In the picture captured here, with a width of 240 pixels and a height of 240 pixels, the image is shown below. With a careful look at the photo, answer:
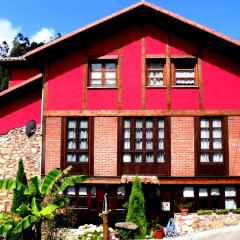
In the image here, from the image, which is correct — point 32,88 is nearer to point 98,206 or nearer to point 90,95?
point 90,95

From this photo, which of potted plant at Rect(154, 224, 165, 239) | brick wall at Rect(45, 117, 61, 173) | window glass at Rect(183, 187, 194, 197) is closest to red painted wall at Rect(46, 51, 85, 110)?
brick wall at Rect(45, 117, 61, 173)

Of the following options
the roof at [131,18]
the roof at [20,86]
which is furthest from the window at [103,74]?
the roof at [20,86]

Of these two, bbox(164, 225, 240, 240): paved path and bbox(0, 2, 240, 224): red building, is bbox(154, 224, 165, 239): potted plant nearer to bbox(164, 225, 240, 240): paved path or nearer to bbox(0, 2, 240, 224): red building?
bbox(0, 2, 240, 224): red building

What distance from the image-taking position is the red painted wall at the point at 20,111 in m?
21.7

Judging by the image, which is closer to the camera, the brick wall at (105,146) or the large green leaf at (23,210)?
the large green leaf at (23,210)

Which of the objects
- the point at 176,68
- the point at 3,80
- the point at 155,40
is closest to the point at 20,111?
the point at 155,40

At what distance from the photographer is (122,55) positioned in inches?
824

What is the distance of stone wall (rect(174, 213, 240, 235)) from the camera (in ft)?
62.1

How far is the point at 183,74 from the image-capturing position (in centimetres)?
2098

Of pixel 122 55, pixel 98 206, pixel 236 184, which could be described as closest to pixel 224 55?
pixel 122 55

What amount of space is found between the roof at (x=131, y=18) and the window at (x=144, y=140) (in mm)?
4565

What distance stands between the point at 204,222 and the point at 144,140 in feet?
15.2

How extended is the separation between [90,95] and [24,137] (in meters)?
4.08

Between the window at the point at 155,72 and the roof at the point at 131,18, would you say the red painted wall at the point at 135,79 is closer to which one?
the window at the point at 155,72
